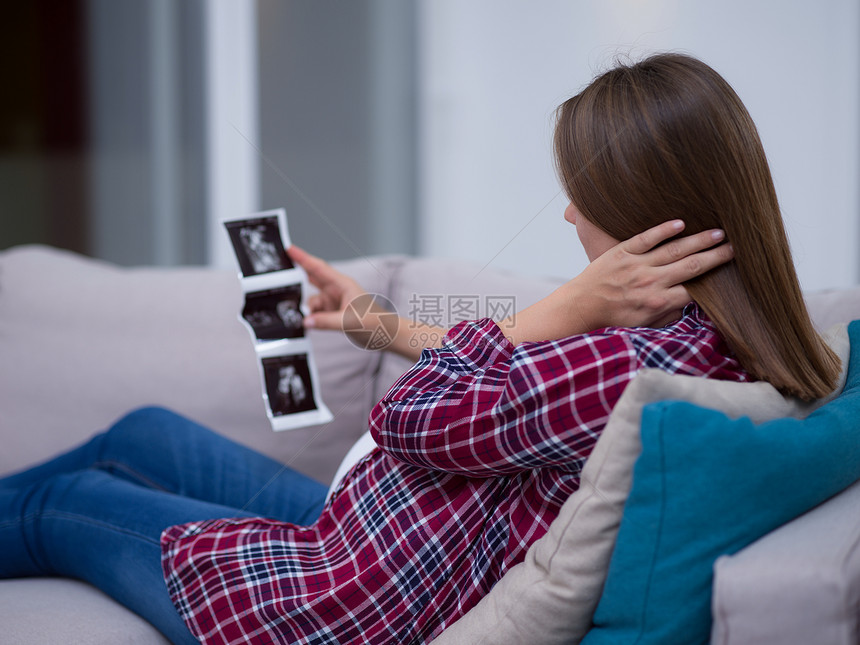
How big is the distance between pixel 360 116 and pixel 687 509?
6.30ft

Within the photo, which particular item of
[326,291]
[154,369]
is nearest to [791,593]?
[326,291]

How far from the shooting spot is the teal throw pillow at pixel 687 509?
1.85ft

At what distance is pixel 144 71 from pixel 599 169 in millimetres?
2244

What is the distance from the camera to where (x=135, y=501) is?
37.8 inches

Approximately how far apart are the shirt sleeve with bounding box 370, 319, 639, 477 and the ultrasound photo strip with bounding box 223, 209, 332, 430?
49 centimetres

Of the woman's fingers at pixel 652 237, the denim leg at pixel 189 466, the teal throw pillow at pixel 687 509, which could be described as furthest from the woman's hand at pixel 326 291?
the teal throw pillow at pixel 687 509

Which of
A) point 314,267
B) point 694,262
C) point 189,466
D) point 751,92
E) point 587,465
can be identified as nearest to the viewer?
point 587,465

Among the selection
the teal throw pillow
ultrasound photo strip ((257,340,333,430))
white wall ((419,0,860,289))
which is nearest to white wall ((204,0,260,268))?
Answer: white wall ((419,0,860,289))

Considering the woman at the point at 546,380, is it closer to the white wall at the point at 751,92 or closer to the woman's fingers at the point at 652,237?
the woman's fingers at the point at 652,237

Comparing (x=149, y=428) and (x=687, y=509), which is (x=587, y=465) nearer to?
(x=687, y=509)

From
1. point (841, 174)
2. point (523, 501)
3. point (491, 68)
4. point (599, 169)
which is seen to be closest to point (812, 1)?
point (841, 174)

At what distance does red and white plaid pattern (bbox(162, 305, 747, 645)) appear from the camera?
2.10 feet

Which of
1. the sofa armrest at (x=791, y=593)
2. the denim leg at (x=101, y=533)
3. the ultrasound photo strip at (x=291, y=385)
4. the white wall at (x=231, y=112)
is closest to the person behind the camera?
the sofa armrest at (x=791, y=593)

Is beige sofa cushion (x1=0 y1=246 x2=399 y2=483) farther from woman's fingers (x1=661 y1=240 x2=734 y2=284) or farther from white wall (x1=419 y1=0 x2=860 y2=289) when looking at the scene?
woman's fingers (x1=661 y1=240 x2=734 y2=284)
